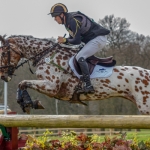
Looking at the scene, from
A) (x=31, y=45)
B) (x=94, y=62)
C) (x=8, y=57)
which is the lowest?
(x=94, y=62)

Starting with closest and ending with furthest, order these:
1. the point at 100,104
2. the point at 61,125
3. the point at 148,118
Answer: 1. the point at 148,118
2. the point at 61,125
3. the point at 100,104

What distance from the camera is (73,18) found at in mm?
5164

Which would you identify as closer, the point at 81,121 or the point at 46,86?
the point at 81,121

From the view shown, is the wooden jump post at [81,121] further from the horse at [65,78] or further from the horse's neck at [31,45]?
the horse's neck at [31,45]

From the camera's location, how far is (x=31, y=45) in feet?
18.5

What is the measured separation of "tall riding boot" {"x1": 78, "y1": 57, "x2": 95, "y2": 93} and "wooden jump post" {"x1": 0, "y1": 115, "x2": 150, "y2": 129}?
3.13ft

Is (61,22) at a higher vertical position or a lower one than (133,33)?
lower

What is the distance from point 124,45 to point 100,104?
11.3 ft

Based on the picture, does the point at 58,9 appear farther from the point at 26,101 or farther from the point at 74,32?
the point at 26,101

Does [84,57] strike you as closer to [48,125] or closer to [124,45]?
[48,125]

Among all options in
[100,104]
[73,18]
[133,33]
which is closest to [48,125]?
[73,18]

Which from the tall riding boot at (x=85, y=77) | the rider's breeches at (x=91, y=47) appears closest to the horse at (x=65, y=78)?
the tall riding boot at (x=85, y=77)

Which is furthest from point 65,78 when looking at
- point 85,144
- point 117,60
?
point 117,60

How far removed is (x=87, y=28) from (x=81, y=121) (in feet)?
5.75
